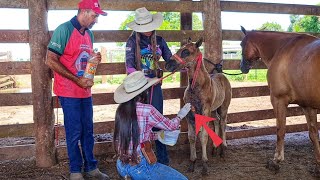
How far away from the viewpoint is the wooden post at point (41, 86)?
15.1 ft

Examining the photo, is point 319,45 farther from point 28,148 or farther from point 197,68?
point 28,148

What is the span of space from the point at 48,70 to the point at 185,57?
75.9 inches

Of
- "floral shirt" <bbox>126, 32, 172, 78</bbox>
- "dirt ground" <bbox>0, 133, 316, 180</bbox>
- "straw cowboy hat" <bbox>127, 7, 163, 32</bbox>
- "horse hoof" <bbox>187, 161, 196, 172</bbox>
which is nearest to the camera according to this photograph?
"straw cowboy hat" <bbox>127, 7, 163, 32</bbox>

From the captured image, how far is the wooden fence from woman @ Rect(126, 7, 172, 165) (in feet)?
2.58

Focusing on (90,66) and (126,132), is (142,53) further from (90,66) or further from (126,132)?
(126,132)

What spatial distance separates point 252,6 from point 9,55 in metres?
13.9

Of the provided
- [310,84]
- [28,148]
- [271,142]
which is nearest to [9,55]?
[28,148]

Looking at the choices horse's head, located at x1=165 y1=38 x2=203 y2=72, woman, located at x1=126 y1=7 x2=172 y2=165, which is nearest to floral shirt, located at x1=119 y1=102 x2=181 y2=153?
woman, located at x1=126 y1=7 x2=172 y2=165

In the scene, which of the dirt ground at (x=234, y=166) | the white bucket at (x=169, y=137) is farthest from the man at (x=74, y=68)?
the white bucket at (x=169, y=137)

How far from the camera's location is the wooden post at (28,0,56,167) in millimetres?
4617

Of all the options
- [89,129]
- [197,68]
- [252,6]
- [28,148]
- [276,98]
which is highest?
[252,6]

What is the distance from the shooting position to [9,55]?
1655 cm

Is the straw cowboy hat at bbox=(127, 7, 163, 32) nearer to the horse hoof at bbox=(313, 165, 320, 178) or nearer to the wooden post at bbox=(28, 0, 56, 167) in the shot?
the wooden post at bbox=(28, 0, 56, 167)

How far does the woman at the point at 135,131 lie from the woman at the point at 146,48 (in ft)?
4.38
